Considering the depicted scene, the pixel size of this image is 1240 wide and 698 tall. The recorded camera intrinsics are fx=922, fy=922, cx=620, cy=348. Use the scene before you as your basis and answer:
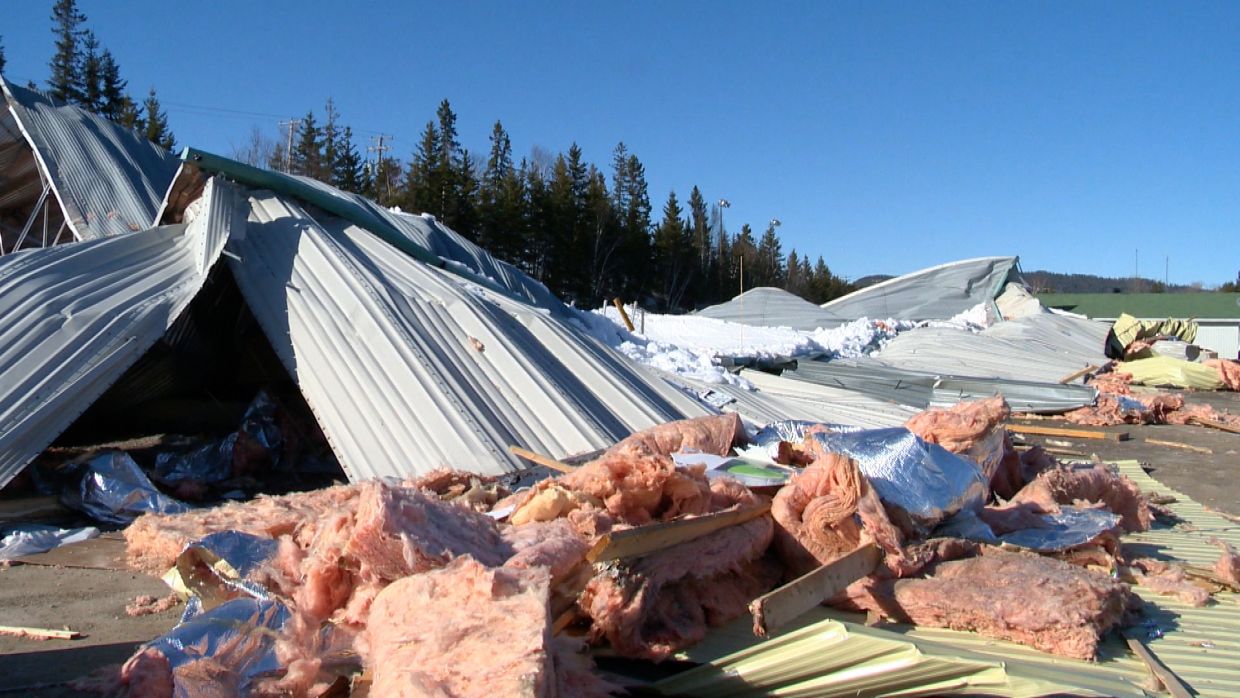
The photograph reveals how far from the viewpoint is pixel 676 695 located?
3221mm

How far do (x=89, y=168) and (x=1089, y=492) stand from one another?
36.8 ft

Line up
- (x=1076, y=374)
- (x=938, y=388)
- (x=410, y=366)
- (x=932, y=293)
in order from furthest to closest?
(x=932, y=293)
(x=1076, y=374)
(x=938, y=388)
(x=410, y=366)

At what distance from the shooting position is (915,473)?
4441 millimetres

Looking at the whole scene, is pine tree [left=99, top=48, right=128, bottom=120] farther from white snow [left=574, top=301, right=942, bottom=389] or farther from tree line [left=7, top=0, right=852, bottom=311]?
white snow [left=574, top=301, right=942, bottom=389]

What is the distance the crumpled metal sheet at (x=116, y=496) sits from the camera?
633 centimetres

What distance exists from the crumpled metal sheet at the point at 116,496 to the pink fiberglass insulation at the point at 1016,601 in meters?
4.92

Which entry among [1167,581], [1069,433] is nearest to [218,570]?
[1167,581]

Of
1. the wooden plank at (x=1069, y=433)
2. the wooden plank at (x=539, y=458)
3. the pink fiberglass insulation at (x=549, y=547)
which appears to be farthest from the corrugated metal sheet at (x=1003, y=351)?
the pink fiberglass insulation at (x=549, y=547)

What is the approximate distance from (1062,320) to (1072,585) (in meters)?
19.8

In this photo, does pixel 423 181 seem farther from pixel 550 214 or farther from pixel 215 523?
pixel 215 523

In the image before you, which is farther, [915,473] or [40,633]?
[915,473]

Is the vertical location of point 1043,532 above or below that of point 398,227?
below

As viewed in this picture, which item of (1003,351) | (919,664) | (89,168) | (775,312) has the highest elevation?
(89,168)

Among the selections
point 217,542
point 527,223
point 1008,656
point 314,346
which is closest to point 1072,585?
point 1008,656
